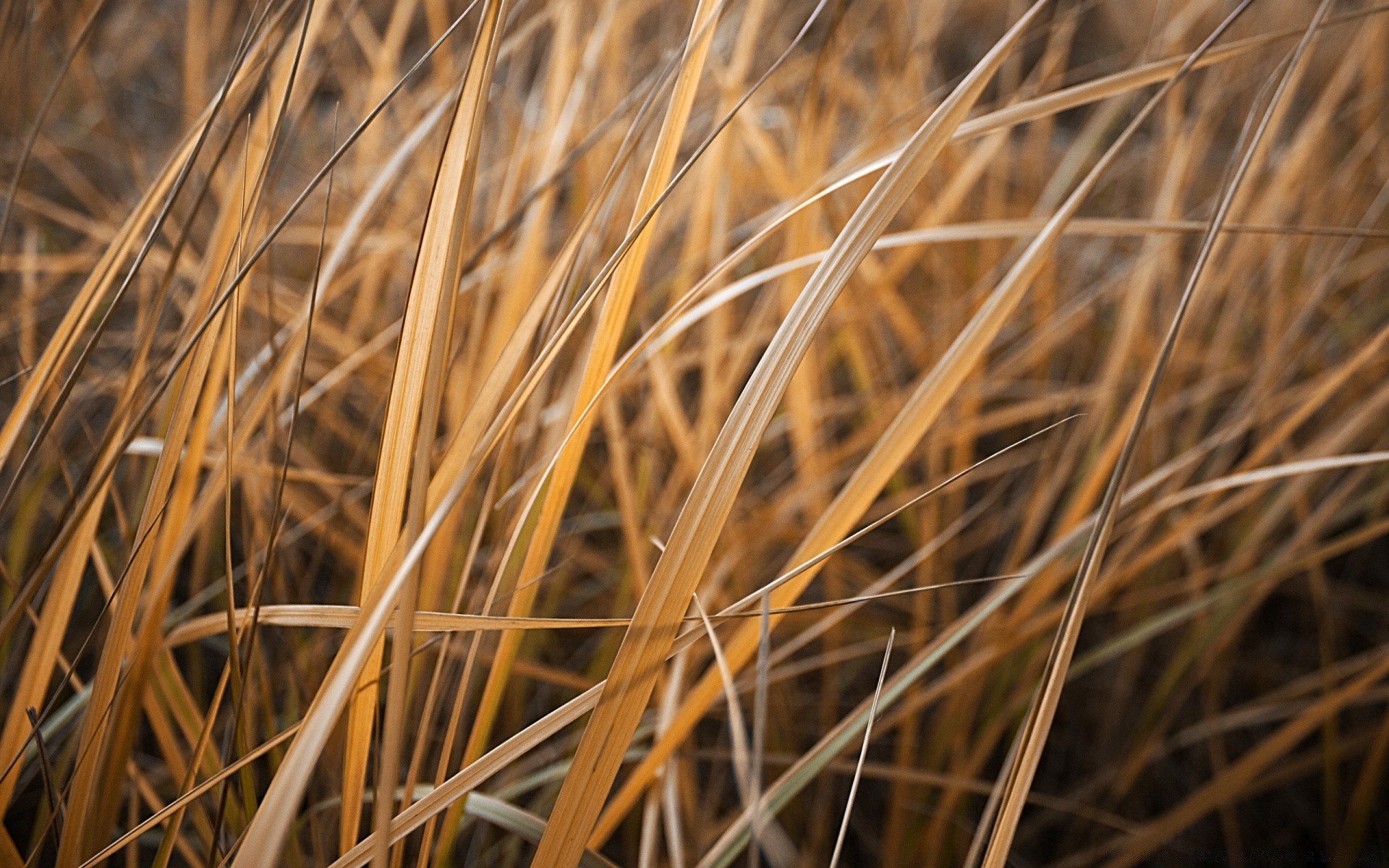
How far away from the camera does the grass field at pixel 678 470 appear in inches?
8.4

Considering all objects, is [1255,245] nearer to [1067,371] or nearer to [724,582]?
[1067,371]

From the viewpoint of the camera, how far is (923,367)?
572mm

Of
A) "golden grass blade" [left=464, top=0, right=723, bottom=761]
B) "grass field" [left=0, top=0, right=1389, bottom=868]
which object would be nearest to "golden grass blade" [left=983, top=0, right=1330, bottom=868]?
"grass field" [left=0, top=0, right=1389, bottom=868]

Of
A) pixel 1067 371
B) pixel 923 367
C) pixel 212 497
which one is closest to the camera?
pixel 212 497

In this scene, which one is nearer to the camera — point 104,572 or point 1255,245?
point 104,572

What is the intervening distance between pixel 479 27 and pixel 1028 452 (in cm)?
50

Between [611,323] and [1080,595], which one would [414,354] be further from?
[1080,595]

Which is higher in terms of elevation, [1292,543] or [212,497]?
[212,497]

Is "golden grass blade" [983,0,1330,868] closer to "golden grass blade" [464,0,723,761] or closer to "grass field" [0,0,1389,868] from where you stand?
"grass field" [0,0,1389,868]

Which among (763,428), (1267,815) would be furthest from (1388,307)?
(763,428)

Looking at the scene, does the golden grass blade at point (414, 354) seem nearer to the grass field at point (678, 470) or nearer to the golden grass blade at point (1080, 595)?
the grass field at point (678, 470)

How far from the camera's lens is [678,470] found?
1.58 ft

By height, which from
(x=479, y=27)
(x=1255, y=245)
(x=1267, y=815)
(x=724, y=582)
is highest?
(x=479, y=27)

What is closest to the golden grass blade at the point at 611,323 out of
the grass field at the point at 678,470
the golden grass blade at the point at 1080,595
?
the grass field at the point at 678,470
